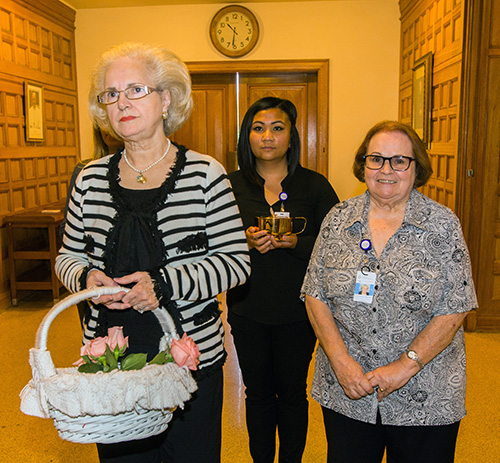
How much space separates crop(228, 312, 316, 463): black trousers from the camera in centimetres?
209

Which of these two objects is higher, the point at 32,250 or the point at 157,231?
the point at 157,231

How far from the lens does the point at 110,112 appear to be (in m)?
1.43

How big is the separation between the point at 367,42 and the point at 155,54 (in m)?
5.37

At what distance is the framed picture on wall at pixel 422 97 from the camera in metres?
4.91

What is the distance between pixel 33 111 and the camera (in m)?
5.46

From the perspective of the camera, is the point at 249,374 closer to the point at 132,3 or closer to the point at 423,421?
the point at 423,421

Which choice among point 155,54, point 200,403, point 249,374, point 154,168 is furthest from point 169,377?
point 249,374

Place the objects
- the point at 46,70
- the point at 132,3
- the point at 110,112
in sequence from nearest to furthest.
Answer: the point at 110,112, the point at 46,70, the point at 132,3

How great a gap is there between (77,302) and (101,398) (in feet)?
0.77

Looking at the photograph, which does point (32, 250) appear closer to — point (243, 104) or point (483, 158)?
point (243, 104)

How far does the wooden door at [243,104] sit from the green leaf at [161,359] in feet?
18.0

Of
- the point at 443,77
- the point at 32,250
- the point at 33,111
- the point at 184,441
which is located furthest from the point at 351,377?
the point at 33,111

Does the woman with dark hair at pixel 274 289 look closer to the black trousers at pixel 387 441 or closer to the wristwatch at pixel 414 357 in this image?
the black trousers at pixel 387 441

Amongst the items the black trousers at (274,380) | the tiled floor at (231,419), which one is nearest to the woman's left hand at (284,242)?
the black trousers at (274,380)
